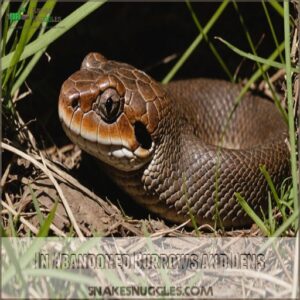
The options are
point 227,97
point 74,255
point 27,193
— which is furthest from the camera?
point 227,97

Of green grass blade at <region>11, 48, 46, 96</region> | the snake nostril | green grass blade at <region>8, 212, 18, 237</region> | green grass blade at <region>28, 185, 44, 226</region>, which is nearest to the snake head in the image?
the snake nostril

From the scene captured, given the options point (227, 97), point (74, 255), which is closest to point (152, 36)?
point (227, 97)

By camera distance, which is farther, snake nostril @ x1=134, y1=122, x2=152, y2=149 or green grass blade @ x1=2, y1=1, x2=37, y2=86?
snake nostril @ x1=134, y1=122, x2=152, y2=149

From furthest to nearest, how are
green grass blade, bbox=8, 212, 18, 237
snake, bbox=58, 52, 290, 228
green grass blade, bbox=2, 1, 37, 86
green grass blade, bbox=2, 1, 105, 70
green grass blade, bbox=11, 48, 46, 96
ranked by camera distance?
green grass blade, bbox=11, 48, 46, 96
snake, bbox=58, 52, 290, 228
green grass blade, bbox=2, 1, 105, 70
green grass blade, bbox=2, 1, 37, 86
green grass blade, bbox=8, 212, 18, 237

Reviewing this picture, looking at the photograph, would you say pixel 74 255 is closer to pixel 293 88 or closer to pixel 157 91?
pixel 157 91

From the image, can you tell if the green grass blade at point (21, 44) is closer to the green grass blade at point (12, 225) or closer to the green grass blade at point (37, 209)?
the green grass blade at point (37, 209)

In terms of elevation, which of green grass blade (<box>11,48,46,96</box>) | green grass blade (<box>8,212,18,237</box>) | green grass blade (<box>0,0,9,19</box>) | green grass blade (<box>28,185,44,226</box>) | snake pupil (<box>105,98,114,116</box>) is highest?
green grass blade (<box>0,0,9,19</box>)

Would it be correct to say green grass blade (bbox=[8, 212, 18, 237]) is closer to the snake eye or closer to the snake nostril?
the snake eye
